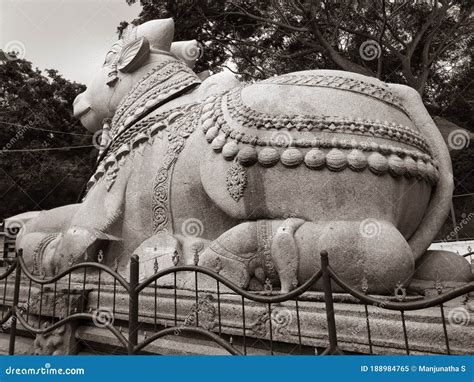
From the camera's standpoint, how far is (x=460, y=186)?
575 inches

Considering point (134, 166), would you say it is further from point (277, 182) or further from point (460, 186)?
point (460, 186)

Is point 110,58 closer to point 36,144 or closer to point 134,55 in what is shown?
point 134,55

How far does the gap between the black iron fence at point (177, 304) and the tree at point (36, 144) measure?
32.0 ft

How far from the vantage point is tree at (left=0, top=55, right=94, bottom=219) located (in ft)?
43.1

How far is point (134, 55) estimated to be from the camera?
4535mm

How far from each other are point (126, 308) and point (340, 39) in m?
9.97

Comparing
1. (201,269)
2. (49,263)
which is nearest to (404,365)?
(201,269)

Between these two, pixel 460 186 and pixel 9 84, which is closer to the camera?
pixel 9 84

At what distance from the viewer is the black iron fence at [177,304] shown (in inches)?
79.1

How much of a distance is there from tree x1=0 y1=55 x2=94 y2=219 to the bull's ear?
8571 millimetres

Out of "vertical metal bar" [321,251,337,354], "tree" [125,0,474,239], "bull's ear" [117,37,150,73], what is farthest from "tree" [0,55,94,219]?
"vertical metal bar" [321,251,337,354]

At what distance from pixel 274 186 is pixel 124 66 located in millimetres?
2528

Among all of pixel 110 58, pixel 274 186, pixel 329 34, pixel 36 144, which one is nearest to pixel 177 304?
pixel 274 186

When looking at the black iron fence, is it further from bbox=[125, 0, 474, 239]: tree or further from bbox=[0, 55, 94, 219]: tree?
bbox=[0, 55, 94, 219]: tree
